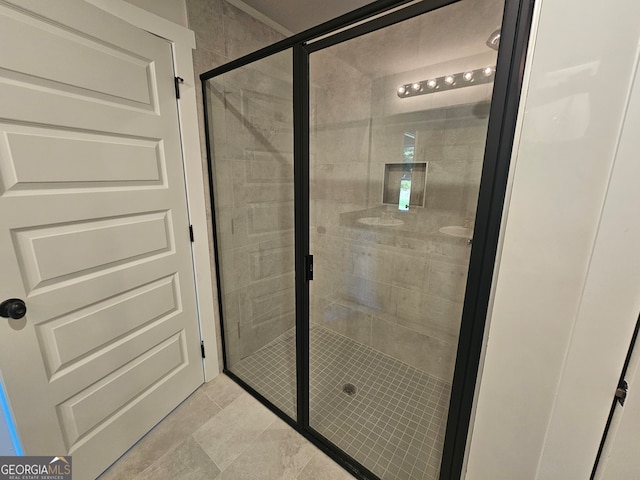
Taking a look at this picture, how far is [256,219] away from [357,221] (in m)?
0.81

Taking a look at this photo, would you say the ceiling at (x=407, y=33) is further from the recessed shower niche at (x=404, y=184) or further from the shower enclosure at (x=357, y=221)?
the recessed shower niche at (x=404, y=184)

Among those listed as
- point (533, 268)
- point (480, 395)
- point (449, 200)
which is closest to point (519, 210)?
point (533, 268)

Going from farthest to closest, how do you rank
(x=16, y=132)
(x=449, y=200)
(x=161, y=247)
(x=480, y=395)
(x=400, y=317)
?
(x=400, y=317) → (x=449, y=200) → (x=161, y=247) → (x=16, y=132) → (x=480, y=395)

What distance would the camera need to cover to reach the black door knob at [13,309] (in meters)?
0.95

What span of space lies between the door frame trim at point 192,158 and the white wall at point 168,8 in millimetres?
27

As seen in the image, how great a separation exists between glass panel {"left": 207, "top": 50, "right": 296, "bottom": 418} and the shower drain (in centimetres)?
36

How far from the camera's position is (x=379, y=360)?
2137 millimetres

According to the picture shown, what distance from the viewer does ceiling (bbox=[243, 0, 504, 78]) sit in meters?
1.40

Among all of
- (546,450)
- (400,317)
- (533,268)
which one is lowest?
(400,317)

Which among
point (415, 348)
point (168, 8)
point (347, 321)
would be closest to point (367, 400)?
point (415, 348)

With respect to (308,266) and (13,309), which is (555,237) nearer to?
(308,266)

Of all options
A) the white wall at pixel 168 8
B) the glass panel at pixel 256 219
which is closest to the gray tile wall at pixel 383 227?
the glass panel at pixel 256 219

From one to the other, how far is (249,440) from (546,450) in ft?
4.67

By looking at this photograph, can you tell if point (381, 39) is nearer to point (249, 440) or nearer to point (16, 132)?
point (16, 132)
